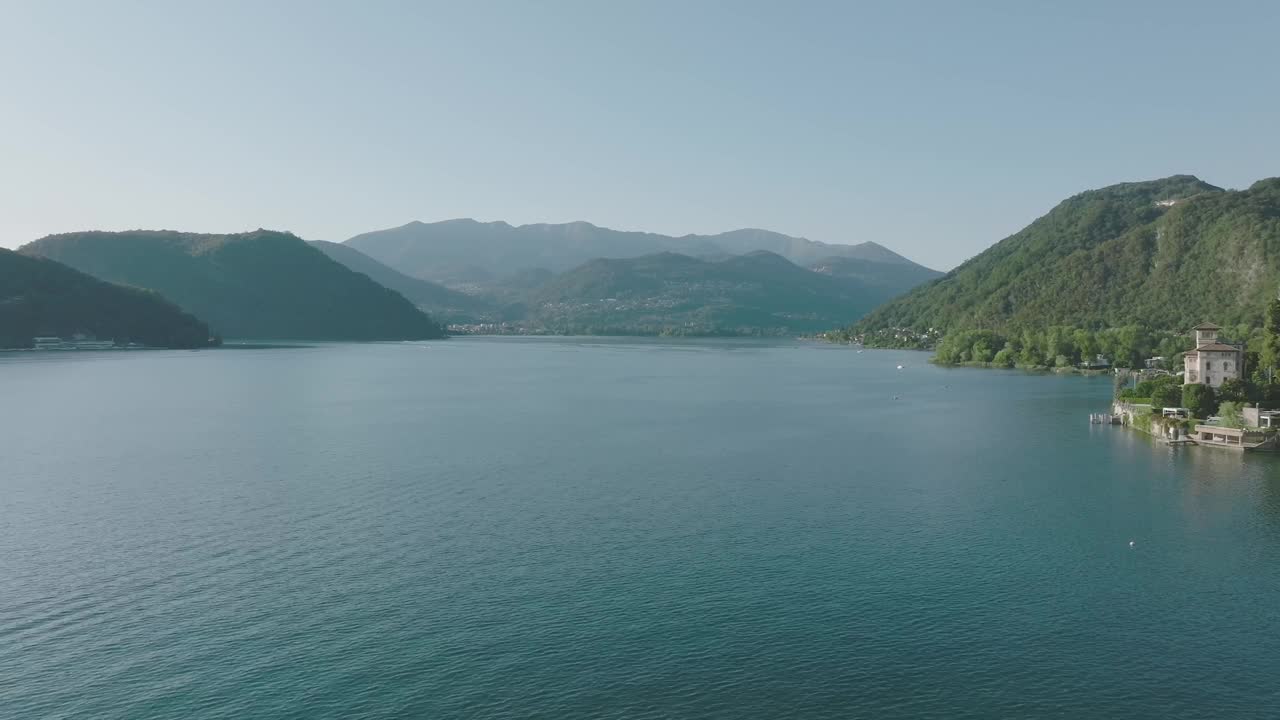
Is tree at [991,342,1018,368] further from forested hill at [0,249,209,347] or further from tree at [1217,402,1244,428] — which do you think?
forested hill at [0,249,209,347]

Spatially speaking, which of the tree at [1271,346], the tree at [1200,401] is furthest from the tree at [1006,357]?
the tree at [1200,401]

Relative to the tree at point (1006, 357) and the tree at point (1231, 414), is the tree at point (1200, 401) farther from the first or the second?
the tree at point (1006, 357)

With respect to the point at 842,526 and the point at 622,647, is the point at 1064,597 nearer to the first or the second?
the point at 842,526

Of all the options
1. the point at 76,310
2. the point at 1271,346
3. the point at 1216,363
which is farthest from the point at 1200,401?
the point at 76,310

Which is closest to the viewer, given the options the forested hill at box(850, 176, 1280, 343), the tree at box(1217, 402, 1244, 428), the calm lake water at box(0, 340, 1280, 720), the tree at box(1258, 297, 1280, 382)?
the calm lake water at box(0, 340, 1280, 720)

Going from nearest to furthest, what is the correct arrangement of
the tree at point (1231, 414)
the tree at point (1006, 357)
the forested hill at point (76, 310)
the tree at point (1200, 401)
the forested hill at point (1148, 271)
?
the tree at point (1231, 414)
the tree at point (1200, 401)
the tree at point (1006, 357)
the forested hill at point (1148, 271)
the forested hill at point (76, 310)

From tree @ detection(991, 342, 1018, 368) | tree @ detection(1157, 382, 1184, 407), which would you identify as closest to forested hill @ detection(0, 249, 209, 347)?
tree @ detection(991, 342, 1018, 368)
